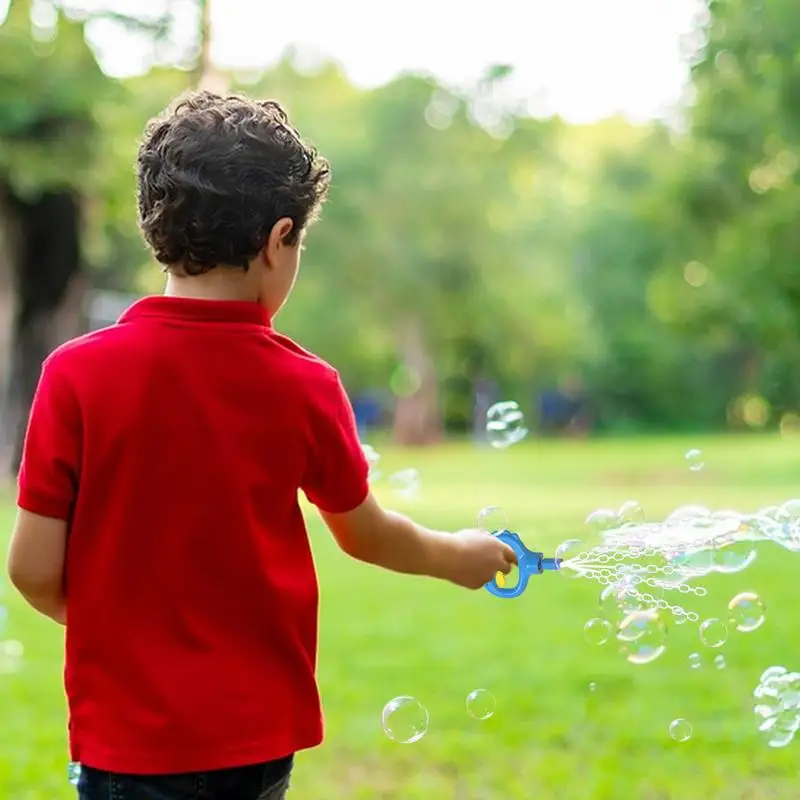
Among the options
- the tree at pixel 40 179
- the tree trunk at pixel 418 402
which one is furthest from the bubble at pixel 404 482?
the tree trunk at pixel 418 402

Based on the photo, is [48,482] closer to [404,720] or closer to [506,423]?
[404,720]

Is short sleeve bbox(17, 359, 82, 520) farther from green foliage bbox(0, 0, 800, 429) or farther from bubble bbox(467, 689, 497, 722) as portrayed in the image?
green foliage bbox(0, 0, 800, 429)

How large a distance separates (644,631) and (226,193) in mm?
1342

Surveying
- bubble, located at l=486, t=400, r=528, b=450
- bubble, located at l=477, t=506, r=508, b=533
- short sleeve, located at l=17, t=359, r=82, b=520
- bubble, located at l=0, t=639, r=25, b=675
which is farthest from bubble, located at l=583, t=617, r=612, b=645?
bubble, located at l=0, t=639, r=25, b=675

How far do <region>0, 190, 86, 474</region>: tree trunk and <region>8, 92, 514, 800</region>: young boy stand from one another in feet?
36.5

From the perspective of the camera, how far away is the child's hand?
199 centimetres

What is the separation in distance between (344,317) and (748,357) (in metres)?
9.49

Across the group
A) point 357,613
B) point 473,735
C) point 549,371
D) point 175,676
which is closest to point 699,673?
point 473,735

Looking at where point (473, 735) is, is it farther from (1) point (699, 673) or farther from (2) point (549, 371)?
(2) point (549, 371)

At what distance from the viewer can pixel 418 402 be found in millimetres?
23906

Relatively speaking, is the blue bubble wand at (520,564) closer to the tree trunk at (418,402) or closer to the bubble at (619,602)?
the bubble at (619,602)

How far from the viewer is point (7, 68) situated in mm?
10719

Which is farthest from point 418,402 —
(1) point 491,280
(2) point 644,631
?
(2) point 644,631

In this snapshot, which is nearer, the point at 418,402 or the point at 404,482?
the point at 404,482
